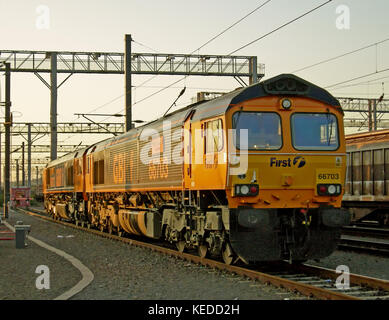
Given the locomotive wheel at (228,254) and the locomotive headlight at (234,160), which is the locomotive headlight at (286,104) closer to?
the locomotive headlight at (234,160)

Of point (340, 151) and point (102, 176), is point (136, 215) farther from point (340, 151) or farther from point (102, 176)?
point (340, 151)

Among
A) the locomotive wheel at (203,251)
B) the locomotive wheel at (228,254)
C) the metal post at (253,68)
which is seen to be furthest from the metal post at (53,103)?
the locomotive wheel at (228,254)

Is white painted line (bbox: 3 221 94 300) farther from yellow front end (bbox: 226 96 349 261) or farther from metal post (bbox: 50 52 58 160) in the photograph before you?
metal post (bbox: 50 52 58 160)

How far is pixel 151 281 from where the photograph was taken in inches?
466

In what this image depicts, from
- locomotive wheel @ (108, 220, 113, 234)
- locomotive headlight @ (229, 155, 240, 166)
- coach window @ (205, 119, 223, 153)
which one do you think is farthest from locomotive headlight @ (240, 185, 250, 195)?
locomotive wheel @ (108, 220, 113, 234)

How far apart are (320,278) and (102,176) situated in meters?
13.8

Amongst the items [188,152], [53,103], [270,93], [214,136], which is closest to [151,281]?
[214,136]

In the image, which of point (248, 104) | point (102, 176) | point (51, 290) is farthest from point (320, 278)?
point (102, 176)

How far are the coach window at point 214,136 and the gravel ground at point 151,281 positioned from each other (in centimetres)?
257

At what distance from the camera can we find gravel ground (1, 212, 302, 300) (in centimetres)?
1020

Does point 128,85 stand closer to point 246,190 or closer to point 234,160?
point 234,160

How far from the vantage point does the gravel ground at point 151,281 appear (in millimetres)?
10195

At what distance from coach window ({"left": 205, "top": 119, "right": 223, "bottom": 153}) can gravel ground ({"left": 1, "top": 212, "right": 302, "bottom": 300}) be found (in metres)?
→ 2.57
